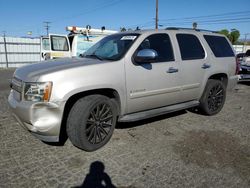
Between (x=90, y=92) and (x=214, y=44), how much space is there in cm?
332

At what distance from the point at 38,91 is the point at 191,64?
2976 millimetres

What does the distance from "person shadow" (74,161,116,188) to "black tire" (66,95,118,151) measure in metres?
0.43

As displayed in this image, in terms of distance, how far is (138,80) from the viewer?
3672mm

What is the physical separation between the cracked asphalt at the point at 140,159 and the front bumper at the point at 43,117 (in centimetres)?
42

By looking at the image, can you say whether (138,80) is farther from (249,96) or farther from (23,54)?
(23,54)

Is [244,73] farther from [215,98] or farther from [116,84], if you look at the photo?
[116,84]

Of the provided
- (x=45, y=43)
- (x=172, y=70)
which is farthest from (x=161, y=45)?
(x=45, y=43)

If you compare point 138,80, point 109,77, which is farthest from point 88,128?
point 138,80

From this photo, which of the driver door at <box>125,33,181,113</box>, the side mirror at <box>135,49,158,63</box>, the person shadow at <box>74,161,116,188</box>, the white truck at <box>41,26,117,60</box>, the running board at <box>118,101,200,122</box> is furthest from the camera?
the white truck at <box>41,26,117,60</box>

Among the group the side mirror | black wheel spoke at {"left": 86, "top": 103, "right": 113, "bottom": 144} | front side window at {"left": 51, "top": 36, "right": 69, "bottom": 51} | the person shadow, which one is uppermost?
front side window at {"left": 51, "top": 36, "right": 69, "bottom": 51}

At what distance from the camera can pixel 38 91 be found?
2.93 meters

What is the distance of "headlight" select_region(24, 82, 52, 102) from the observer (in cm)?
291

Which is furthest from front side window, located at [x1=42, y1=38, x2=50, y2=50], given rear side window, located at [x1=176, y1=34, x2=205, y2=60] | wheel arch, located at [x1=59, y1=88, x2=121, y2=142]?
wheel arch, located at [x1=59, y1=88, x2=121, y2=142]

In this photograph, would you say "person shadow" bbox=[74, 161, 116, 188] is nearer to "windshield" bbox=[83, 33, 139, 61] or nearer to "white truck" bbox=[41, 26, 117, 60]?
"windshield" bbox=[83, 33, 139, 61]
